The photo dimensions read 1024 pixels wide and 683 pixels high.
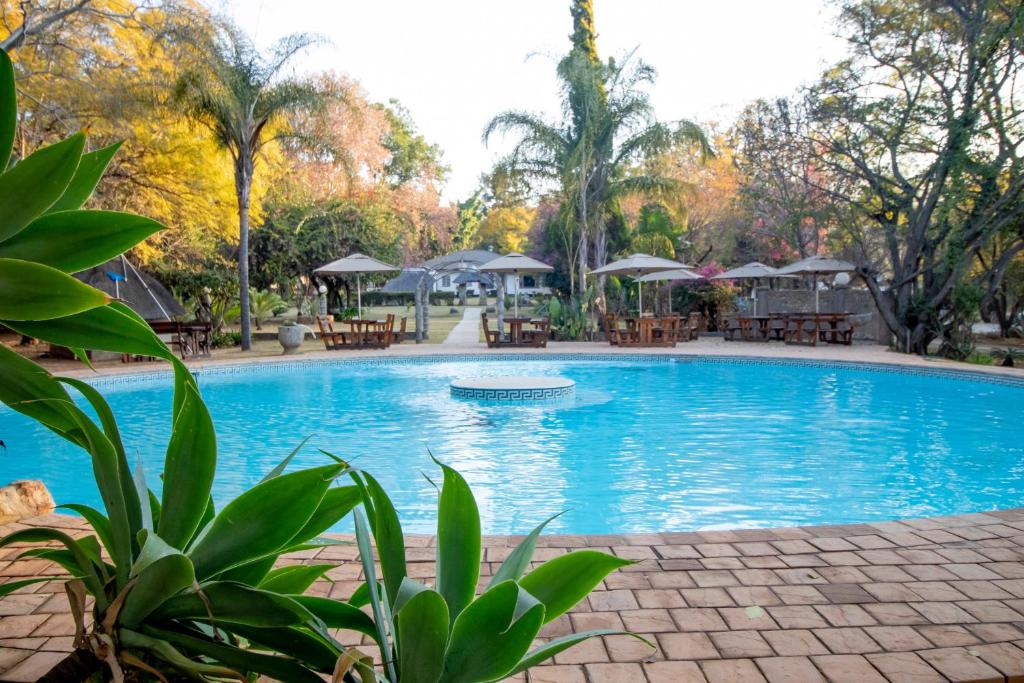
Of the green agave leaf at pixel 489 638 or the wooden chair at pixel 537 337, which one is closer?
the green agave leaf at pixel 489 638

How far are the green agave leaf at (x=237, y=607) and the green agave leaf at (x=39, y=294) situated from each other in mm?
389

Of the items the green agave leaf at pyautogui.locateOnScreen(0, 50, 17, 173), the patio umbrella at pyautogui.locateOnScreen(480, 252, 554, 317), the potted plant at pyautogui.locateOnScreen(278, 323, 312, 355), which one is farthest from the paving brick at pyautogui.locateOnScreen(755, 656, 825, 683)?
Result: the patio umbrella at pyautogui.locateOnScreen(480, 252, 554, 317)

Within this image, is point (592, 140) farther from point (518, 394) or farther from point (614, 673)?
point (614, 673)

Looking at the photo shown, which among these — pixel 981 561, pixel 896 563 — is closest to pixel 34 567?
pixel 896 563

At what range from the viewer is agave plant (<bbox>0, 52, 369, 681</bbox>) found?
0.89 m

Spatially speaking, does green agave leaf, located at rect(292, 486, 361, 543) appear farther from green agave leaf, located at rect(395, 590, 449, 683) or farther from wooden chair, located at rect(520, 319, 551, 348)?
wooden chair, located at rect(520, 319, 551, 348)

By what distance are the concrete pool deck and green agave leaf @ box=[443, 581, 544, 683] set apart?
130 centimetres

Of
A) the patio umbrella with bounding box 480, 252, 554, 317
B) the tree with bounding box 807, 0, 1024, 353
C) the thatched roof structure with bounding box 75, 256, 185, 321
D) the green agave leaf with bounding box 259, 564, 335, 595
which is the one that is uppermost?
the tree with bounding box 807, 0, 1024, 353

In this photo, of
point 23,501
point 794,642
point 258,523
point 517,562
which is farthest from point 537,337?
point 258,523

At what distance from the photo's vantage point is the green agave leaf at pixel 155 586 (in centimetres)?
87

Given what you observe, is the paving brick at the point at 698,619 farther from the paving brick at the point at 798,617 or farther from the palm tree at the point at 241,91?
the palm tree at the point at 241,91

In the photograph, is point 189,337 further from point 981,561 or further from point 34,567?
point 981,561

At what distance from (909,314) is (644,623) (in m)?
13.8

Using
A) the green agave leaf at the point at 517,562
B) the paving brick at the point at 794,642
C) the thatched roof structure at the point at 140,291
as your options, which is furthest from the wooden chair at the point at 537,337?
the green agave leaf at the point at 517,562
